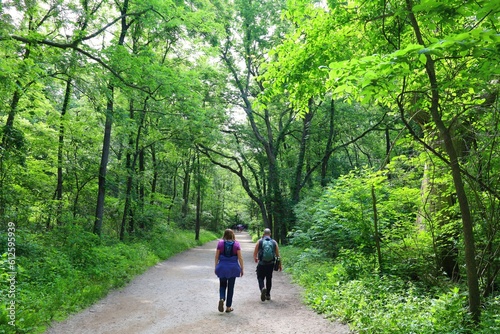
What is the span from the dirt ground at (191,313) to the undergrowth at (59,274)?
1.04ft

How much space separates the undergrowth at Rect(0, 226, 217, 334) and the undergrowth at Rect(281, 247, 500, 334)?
5.20 metres

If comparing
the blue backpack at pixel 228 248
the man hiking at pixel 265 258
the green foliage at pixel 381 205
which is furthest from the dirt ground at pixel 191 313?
the green foliage at pixel 381 205

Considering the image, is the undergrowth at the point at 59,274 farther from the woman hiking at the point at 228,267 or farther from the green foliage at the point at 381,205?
the green foliage at the point at 381,205

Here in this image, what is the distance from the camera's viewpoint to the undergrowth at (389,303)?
14.8ft

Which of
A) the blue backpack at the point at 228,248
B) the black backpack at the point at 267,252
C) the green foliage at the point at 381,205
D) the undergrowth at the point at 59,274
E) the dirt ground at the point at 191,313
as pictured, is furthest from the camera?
the black backpack at the point at 267,252

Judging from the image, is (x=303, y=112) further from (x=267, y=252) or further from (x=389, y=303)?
(x=389, y=303)

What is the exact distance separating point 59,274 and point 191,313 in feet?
11.4

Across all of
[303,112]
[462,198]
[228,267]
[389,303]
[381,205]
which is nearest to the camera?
[462,198]

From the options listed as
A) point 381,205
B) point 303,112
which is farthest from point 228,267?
point 381,205

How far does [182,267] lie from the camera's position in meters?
13.5

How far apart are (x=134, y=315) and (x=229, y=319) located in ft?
6.32

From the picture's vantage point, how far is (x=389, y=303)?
5855 millimetres

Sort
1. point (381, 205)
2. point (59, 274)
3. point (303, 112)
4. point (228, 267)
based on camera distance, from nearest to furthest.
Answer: point (303, 112) → point (228, 267) → point (59, 274) → point (381, 205)

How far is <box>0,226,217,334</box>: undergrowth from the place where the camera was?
5.49 metres
